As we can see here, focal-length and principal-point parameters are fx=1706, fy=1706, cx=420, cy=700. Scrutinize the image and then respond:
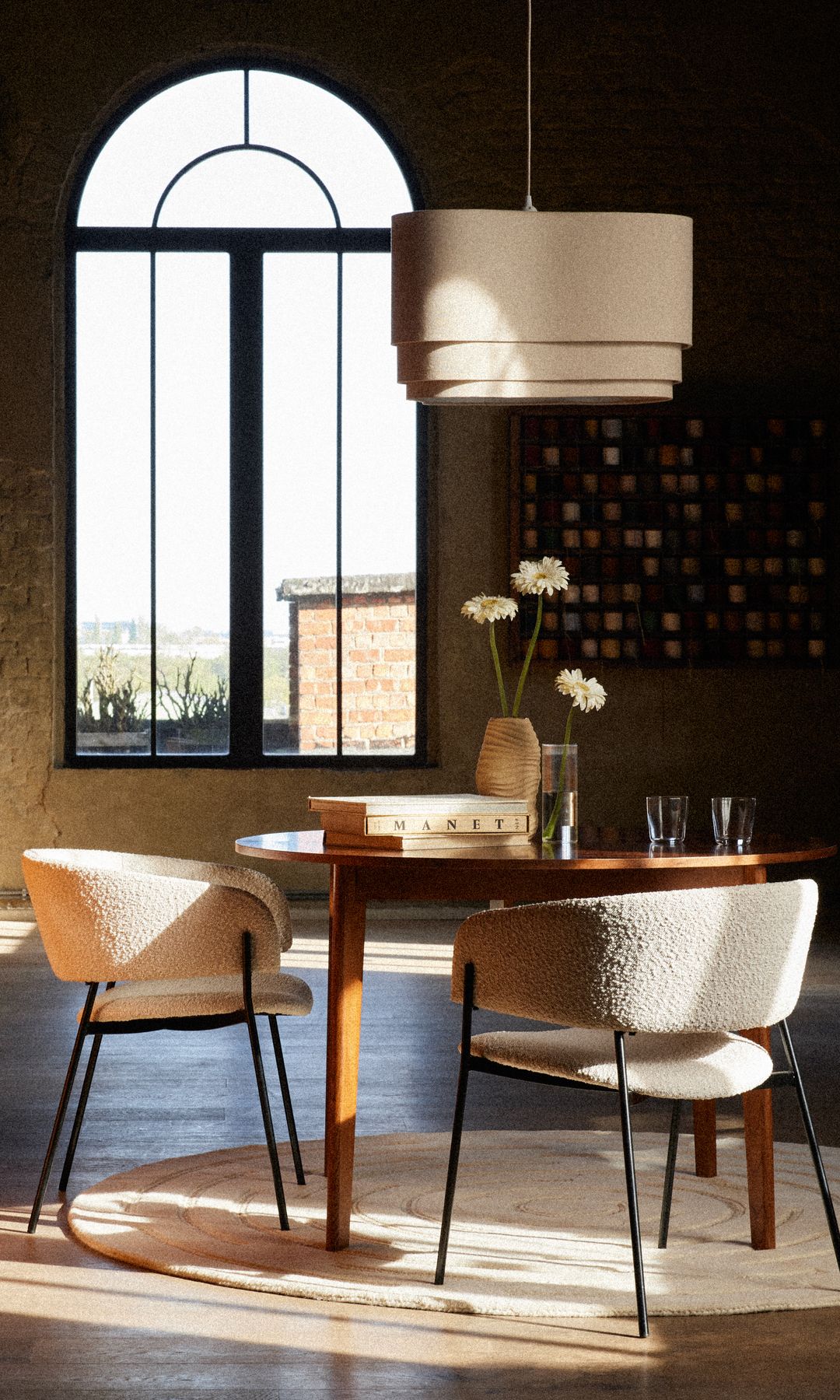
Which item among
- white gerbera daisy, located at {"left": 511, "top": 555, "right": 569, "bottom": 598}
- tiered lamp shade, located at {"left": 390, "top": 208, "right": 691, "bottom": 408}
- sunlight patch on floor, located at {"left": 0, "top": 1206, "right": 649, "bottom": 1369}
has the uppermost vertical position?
tiered lamp shade, located at {"left": 390, "top": 208, "right": 691, "bottom": 408}

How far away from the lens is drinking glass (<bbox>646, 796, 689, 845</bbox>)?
10.8 feet

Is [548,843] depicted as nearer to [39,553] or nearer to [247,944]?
[247,944]

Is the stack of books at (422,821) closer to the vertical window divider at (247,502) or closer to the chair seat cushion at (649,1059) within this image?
the chair seat cushion at (649,1059)

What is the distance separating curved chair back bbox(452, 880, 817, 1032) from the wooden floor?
19.4 inches

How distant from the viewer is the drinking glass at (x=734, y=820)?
326cm

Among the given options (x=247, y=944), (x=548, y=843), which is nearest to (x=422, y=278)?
(x=548, y=843)

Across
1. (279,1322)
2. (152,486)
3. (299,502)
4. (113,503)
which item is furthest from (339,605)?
(279,1322)

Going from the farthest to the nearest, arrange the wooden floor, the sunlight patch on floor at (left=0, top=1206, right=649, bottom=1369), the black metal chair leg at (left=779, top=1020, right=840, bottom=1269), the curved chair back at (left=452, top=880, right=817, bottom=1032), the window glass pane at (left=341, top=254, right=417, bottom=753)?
the window glass pane at (left=341, top=254, right=417, bottom=753)
the black metal chair leg at (left=779, top=1020, right=840, bottom=1269)
the curved chair back at (left=452, top=880, right=817, bottom=1032)
the sunlight patch on floor at (left=0, top=1206, right=649, bottom=1369)
the wooden floor

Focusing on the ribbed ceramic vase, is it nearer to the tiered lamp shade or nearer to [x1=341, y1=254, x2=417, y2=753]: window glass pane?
the tiered lamp shade

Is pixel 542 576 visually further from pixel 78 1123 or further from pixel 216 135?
pixel 216 135

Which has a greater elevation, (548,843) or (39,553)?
(39,553)

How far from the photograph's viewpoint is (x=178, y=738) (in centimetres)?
790

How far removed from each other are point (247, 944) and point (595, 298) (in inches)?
56.9

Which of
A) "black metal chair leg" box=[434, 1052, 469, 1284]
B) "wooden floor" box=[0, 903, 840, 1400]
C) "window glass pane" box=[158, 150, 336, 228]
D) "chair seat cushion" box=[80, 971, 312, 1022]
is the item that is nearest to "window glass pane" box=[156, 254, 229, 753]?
"window glass pane" box=[158, 150, 336, 228]
